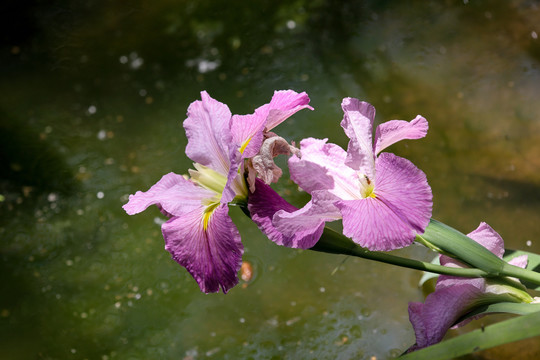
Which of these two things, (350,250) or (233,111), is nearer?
(350,250)

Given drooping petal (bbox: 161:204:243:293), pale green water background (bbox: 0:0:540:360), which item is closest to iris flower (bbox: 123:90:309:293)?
drooping petal (bbox: 161:204:243:293)

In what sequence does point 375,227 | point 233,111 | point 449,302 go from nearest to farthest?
point 375,227, point 449,302, point 233,111

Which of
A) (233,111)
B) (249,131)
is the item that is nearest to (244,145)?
(249,131)

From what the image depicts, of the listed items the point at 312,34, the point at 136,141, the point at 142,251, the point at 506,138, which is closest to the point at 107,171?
the point at 136,141

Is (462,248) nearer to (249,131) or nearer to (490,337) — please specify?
(490,337)

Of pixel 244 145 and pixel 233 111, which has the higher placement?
pixel 244 145

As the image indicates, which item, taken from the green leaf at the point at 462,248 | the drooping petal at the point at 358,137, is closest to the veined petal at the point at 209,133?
the drooping petal at the point at 358,137
